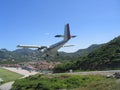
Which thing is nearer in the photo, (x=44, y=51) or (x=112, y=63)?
(x=44, y=51)

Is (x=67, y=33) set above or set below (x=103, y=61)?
above

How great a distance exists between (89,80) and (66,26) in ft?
54.4

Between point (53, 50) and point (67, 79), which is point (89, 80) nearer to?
point (67, 79)

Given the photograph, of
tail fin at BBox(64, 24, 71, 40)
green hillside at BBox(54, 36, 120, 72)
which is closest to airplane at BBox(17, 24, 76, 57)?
tail fin at BBox(64, 24, 71, 40)

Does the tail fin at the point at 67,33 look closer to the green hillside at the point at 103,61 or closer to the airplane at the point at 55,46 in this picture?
the airplane at the point at 55,46

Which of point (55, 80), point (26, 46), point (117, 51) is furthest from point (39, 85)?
point (117, 51)

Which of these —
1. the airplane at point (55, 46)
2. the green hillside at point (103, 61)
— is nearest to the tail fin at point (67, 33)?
the airplane at point (55, 46)

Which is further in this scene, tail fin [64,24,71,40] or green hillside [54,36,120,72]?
green hillside [54,36,120,72]

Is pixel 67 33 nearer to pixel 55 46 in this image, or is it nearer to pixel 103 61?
pixel 55 46

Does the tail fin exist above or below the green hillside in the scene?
above

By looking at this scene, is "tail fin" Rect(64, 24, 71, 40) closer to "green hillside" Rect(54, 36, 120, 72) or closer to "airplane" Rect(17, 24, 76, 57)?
"airplane" Rect(17, 24, 76, 57)

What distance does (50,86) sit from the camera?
40000 millimetres

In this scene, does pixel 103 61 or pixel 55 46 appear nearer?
pixel 55 46

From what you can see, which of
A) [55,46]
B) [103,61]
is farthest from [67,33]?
[103,61]
